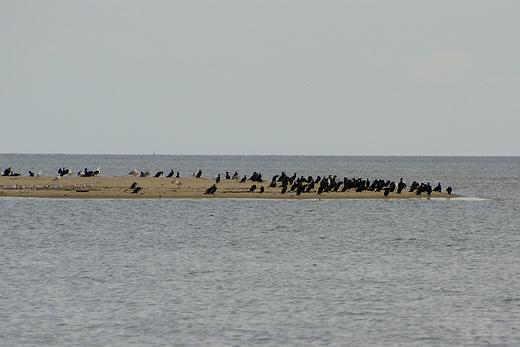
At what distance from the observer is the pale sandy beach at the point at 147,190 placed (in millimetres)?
51281

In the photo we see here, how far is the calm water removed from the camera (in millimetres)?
13406

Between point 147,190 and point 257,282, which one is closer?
point 257,282

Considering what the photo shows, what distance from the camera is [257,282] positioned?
18.9m

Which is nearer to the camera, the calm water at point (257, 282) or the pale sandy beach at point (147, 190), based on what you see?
the calm water at point (257, 282)

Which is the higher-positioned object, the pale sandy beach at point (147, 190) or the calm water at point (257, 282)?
the pale sandy beach at point (147, 190)

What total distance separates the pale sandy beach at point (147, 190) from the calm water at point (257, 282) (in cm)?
1332

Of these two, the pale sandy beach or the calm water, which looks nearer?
the calm water

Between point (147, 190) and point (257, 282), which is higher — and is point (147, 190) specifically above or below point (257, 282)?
above

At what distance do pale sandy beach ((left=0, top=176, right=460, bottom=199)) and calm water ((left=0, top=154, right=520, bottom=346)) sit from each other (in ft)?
43.7

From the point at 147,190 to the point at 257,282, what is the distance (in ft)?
124

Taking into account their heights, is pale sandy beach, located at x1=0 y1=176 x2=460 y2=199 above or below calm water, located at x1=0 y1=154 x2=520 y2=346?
above

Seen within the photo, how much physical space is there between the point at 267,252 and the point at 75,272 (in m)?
8.21

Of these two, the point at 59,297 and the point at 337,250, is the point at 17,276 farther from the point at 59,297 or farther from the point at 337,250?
the point at 337,250

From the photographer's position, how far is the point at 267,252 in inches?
998
